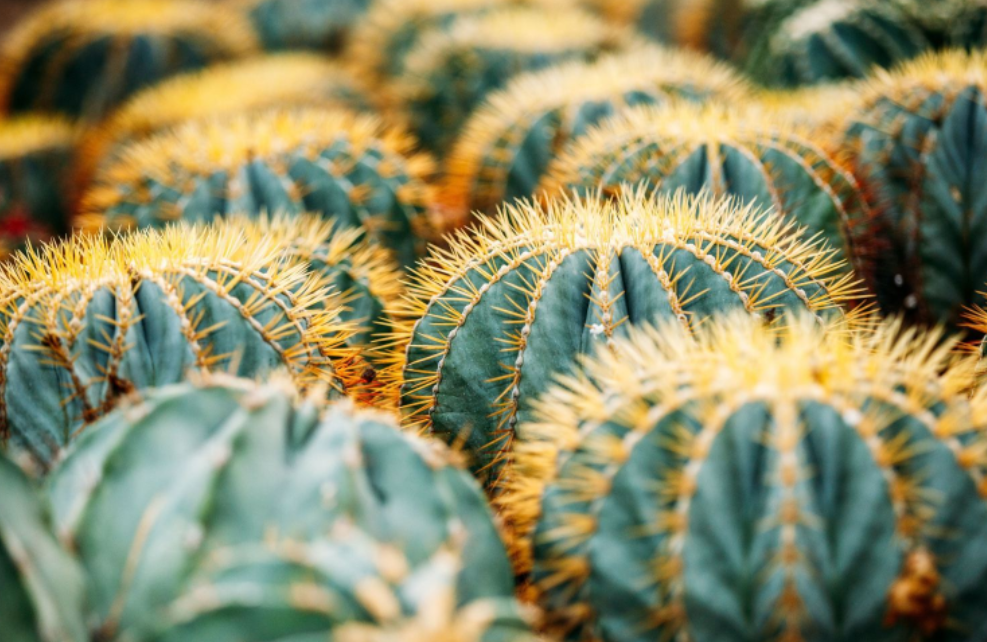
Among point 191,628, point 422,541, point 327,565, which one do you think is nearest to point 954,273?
point 422,541

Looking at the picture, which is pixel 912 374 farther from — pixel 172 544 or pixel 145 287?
pixel 145 287

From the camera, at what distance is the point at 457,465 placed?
1.59 m

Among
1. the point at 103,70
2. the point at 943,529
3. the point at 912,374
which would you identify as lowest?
the point at 943,529

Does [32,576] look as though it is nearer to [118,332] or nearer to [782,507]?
[118,332]

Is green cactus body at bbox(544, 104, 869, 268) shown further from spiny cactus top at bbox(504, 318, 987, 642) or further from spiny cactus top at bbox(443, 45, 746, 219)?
spiny cactus top at bbox(504, 318, 987, 642)

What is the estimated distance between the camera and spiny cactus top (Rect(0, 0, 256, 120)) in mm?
4379

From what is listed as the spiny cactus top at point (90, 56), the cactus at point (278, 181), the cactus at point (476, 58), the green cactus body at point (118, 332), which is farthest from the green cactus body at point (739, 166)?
the spiny cactus top at point (90, 56)

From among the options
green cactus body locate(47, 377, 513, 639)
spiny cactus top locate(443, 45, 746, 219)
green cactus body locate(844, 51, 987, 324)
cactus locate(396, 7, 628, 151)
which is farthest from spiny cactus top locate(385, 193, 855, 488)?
cactus locate(396, 7, 628, 151)

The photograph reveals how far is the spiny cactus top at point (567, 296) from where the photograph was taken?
6.23ft

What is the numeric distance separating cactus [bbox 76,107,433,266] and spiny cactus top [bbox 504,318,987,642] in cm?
146

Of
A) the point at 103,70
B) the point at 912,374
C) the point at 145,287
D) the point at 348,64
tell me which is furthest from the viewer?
the point at 348,64

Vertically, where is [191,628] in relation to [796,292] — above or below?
below

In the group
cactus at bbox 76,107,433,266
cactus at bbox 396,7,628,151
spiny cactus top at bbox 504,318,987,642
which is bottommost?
spiny cactus top at bbox 504,318,987,642

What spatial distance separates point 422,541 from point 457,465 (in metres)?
0.19
